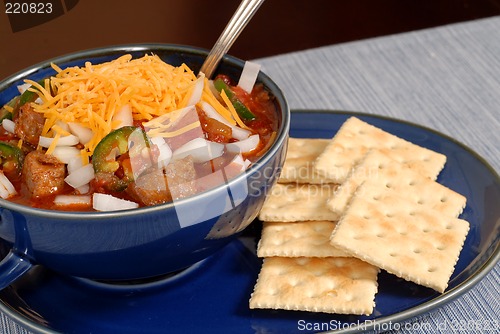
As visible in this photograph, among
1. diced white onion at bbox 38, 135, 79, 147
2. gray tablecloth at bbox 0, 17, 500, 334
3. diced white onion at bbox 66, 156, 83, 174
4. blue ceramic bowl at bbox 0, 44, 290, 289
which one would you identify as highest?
diced white onion at bbox 38, 135, 79, 147

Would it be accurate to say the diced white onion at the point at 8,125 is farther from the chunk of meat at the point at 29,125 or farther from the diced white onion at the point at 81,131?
the diced white onion at the point at 81,131

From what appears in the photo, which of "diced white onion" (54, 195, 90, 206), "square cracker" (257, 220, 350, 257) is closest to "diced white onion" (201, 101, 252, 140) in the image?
"square cracker" (257, 220, 350, 257)

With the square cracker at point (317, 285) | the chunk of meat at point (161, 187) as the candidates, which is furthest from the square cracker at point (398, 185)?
the chunk of meat at point (161, 187)

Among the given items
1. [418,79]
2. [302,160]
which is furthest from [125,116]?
[418,79]

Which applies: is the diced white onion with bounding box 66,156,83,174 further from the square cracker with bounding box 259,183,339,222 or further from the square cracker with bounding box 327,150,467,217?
the square cracker with bounding box 327,150,467,217

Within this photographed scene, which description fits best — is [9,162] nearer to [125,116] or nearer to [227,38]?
[125,116]

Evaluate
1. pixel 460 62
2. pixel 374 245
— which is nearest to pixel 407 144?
pixel 374 245

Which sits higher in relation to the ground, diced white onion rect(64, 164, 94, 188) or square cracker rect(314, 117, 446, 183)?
diced white onion rect(64, 164, 94, 188)
